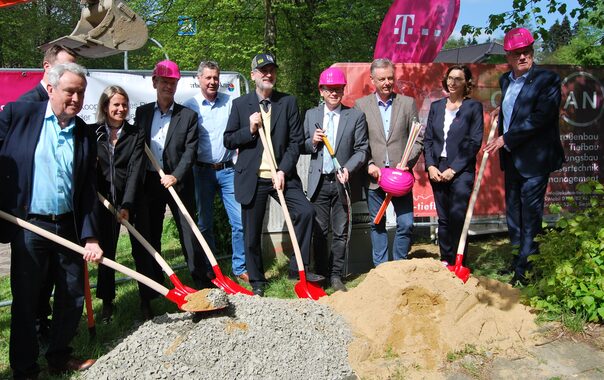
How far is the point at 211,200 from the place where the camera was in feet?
18.2

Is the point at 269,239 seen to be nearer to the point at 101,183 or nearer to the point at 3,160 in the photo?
the point at 101,183

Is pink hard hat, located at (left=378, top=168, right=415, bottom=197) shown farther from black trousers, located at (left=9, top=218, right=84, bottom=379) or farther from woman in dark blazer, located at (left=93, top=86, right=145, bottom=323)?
black trousers, located at (left=9, top=218, right=84, bottom=379)

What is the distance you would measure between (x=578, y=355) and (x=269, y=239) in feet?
→ 11.4

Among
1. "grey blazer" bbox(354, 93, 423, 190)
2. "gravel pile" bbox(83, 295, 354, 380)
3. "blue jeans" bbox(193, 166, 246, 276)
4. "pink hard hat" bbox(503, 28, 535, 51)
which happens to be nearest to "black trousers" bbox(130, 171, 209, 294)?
"blue jeans" bbox(193, 166, 246, 276)

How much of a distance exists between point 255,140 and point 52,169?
1.94 metres

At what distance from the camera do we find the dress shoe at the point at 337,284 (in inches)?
202

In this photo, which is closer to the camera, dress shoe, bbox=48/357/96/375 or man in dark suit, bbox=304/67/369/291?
dress shoe, bbox=48/357/96/375

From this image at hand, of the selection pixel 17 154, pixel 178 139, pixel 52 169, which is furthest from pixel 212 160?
pixel 17 154

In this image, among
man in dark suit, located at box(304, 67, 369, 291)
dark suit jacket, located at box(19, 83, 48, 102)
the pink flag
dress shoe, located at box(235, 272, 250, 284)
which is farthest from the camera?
the pink flag

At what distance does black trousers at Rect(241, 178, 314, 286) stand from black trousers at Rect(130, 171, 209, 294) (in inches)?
18.6

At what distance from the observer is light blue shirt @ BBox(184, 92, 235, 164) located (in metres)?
5.36

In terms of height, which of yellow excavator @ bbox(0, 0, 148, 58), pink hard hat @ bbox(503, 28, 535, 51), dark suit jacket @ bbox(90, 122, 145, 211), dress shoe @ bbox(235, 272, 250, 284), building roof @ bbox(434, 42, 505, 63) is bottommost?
dress shoe @ bbox(235, 272, 250, 284)

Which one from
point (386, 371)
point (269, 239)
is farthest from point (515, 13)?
point (386, 371)

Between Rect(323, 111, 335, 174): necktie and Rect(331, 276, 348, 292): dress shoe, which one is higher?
Rect(323, 111, 335, 174): necktie
